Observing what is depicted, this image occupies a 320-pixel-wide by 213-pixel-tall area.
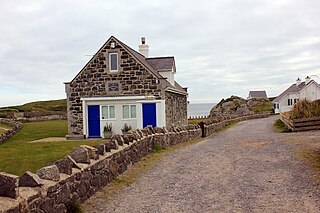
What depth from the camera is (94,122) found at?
26594 mm

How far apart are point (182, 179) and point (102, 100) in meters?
17.1

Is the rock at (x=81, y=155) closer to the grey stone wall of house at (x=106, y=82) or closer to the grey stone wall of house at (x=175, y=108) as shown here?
the grey stone wall of house at (x=106, y=82)

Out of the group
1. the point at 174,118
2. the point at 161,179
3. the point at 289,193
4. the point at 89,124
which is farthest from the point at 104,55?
the point at 289,193

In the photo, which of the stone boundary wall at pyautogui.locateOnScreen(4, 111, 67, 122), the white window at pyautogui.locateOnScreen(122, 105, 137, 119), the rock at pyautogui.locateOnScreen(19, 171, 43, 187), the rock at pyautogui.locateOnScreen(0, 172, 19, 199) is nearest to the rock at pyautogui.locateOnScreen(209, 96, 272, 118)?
the stone boundary wall at pyautogui.locateOnScreen(4, 111, 67, 122)

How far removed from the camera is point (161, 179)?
9766 mm

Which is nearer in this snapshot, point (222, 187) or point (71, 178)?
point (71, 178)

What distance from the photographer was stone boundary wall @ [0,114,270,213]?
4.97 meters

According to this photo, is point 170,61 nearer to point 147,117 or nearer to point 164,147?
point 147,117

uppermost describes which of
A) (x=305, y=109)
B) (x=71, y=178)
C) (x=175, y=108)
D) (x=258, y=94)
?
(x=258, y=94)

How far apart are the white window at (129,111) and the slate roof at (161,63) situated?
4.41 m

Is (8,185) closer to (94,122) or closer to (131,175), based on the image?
(131,175)

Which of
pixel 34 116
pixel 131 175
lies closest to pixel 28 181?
pixel 131 175

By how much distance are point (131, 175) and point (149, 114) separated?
1493 centimetres

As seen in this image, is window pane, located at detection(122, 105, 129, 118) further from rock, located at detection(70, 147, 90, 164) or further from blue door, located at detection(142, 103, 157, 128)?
rock, located at detection(70, 147, 90, 164)
